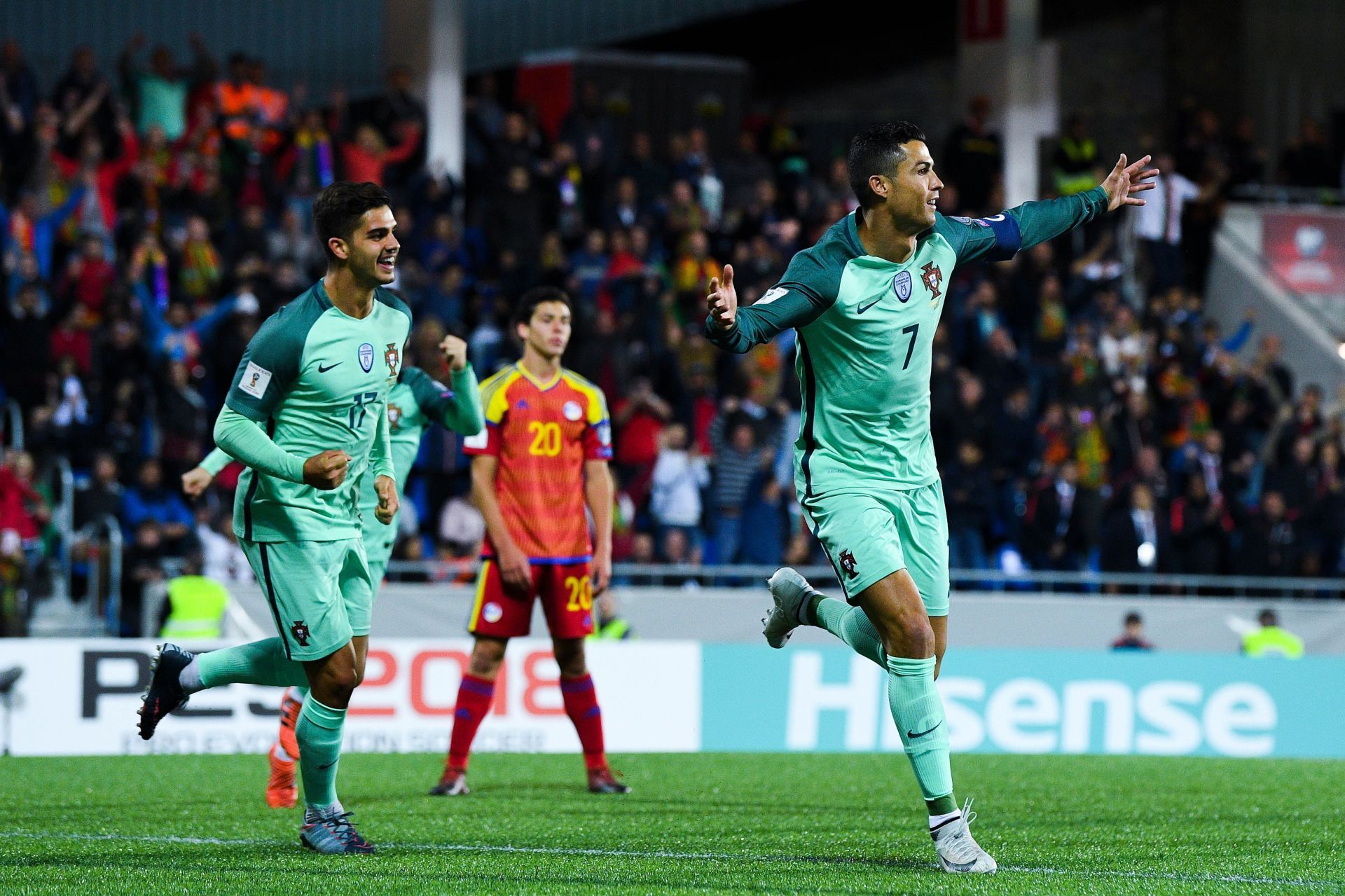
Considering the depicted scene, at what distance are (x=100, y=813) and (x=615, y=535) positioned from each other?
9071 mm

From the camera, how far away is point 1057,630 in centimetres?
1712

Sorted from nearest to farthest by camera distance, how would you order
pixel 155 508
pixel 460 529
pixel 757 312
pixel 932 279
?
pixel 757 312, pixel 932 279, pixel 155 508, pixel 460 529

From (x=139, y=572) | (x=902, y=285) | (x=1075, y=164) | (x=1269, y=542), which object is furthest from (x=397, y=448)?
(x=1075, y=164)

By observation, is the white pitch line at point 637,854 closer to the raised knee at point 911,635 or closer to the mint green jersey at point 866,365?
the raised knee at point 911,635

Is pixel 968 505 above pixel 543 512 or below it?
below

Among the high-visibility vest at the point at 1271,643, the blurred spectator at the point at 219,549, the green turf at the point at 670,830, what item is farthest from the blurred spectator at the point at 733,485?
the green turf at the point at 670,830

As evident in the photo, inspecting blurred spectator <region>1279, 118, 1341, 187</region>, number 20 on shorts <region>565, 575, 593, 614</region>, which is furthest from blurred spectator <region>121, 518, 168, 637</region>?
blurred spectator <region>1279, 118, 1341, 187</region>

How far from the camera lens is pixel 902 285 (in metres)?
6.79

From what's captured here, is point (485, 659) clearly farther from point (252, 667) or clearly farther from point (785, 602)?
point (785, 602)

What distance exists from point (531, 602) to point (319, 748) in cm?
290

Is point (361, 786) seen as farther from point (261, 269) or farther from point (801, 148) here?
point (801, 148)

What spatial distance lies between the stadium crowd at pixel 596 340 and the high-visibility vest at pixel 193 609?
130cm

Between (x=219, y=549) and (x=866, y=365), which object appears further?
(x=219, y=549)

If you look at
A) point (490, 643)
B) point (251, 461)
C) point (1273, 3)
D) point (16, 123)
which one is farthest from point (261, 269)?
point (1273, 3)
